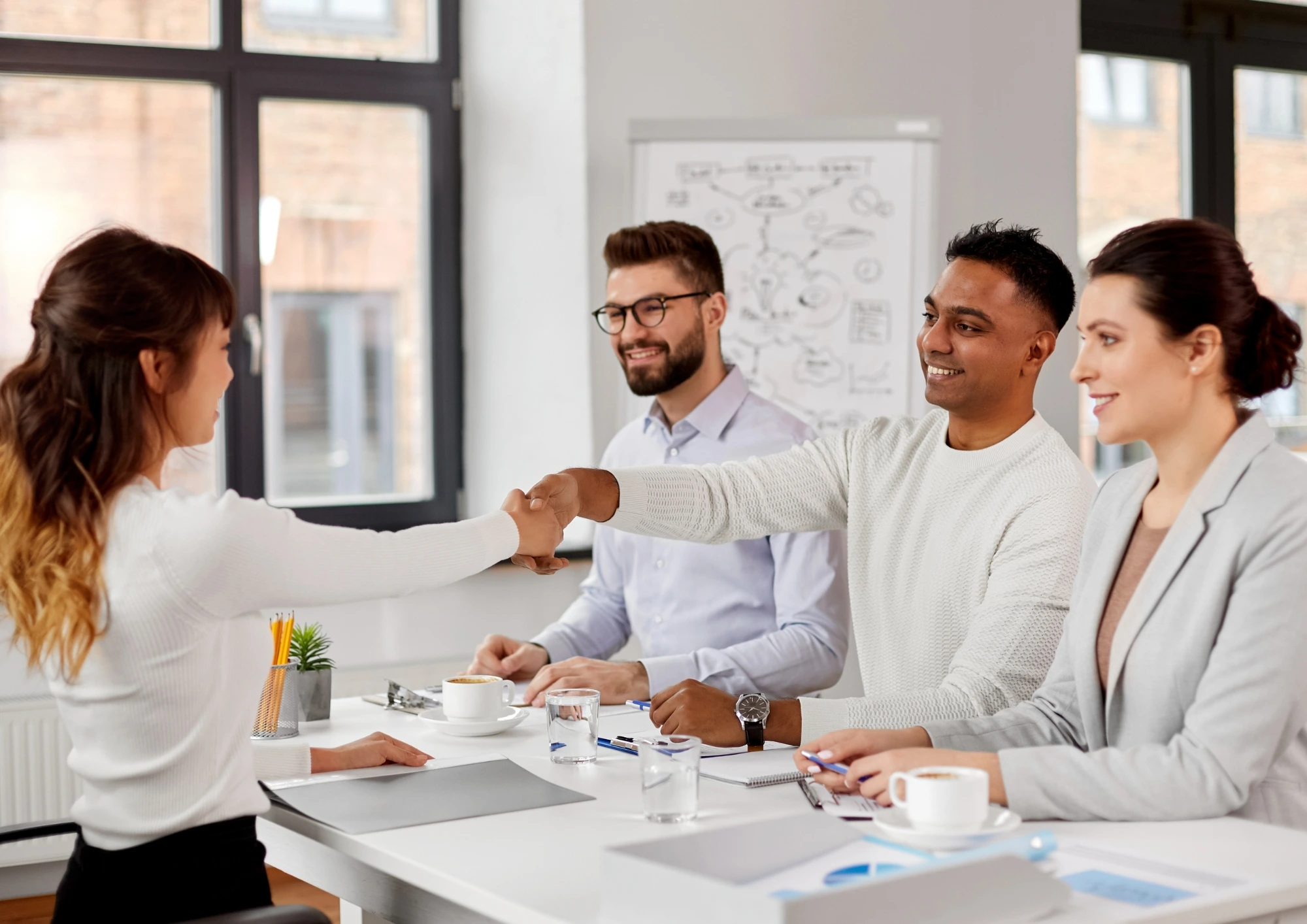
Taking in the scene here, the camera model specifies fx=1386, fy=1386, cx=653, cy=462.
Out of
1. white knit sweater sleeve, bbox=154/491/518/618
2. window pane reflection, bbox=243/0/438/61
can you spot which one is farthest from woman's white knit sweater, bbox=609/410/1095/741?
window pane reflection, bbox=243/0/438/61

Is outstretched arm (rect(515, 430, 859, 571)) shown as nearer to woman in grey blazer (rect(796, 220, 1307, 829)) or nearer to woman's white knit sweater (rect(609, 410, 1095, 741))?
woman's white knit sweater (rect(609, 410, 1095, 741))

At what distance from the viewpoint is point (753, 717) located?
75.5 inches

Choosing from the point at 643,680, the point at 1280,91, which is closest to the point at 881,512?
the point at 643,680

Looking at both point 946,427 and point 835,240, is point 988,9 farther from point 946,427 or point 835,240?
point 946,427

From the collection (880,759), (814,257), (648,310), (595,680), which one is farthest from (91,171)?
(880,759)

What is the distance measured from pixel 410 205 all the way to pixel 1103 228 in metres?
2.43

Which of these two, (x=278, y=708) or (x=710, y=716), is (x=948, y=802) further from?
(x=278, y=708)

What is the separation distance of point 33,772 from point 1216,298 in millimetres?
3037

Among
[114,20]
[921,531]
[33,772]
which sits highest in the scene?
[114,20]

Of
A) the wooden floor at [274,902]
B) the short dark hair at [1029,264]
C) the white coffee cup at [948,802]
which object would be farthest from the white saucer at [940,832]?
the wooden floor at [274,902]

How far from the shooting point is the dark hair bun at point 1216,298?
5.40ft

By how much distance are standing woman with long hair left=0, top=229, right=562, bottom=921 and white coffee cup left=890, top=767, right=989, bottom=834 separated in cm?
66

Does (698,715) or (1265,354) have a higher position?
(1265,354)

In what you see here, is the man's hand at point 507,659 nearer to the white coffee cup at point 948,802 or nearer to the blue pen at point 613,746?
the blue pen at point 613,746
